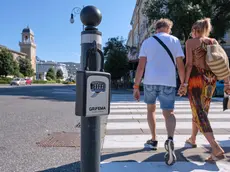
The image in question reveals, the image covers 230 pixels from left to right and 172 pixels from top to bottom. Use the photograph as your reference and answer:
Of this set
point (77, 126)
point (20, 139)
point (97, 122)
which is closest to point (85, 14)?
point (97, 122)

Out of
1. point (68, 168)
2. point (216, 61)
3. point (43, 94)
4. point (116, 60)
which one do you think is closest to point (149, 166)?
point (68, 168)

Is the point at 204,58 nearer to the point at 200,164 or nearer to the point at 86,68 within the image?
the point at 200,164

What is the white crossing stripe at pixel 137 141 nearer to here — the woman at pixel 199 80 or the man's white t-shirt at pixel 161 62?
the woman at pixel 199 80

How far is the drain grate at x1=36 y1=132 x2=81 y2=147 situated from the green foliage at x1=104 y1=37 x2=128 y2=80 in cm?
2909

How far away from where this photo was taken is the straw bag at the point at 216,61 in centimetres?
344

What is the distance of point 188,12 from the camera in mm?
18828

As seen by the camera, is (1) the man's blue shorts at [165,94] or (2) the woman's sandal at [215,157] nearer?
(2) the woman's sandal at [215,157]

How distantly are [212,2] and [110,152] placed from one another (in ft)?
68.9

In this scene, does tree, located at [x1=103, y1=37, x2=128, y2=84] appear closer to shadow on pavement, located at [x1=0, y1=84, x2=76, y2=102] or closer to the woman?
shadow on pavement, located at [x1=0, y1=84, x2=76, y2=102]

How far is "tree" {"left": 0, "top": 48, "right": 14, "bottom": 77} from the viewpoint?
68463 millimetres

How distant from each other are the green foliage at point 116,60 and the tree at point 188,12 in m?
12.0

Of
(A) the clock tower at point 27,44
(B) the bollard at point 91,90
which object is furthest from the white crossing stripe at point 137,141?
(A) the clock tower at point 27,44

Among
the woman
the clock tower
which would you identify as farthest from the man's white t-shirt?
the clock tower

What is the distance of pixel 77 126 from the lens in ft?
19.9
